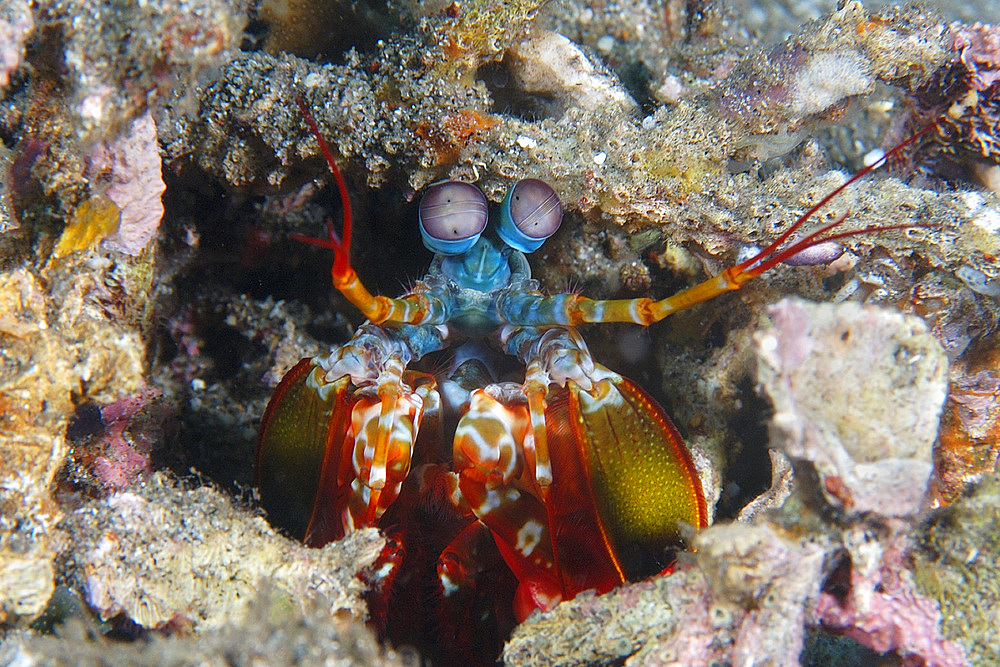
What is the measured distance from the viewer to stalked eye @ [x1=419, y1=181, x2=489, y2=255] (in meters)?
2.31

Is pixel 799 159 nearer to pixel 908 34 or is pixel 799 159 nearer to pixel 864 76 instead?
pixel 864 76

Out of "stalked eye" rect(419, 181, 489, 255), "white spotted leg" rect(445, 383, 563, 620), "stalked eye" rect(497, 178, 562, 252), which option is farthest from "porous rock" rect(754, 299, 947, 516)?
"stalked eye" rect(419, 181, 489, 255)

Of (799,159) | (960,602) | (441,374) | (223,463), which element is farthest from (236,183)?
(960,602)

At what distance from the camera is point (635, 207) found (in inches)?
95.0

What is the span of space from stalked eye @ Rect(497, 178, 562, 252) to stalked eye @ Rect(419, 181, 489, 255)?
0.33 ft

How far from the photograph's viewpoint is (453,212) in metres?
2.31

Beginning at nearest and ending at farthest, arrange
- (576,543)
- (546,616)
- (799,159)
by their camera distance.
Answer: (546,616)
(576,543)
(799,159)

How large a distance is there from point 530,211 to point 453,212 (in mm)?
292

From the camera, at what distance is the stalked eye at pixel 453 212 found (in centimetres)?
231

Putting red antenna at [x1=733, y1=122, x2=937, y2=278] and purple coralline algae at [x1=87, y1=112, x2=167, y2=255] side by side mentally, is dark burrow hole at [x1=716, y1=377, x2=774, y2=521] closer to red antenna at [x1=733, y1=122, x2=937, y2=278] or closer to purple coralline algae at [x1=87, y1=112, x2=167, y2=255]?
red antenna at [x1=733, y1=122, x2=937, y2=278]

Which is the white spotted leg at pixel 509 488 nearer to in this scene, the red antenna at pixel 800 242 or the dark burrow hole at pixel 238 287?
the red antenna at pixel 800 242

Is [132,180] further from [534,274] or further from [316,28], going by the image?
[534,274]

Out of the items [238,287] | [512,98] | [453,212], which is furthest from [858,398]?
[238,287]

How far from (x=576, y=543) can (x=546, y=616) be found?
26 centimetres
